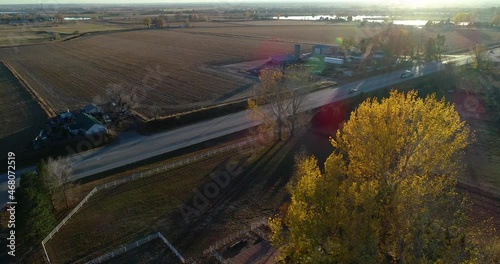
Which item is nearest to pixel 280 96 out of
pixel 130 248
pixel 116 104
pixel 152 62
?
pixel 116 104

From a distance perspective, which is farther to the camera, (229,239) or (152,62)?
(152,62)

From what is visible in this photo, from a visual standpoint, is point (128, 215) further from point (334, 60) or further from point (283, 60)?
point (334, 60)

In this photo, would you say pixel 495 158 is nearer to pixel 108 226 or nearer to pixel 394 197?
pixel 394 197

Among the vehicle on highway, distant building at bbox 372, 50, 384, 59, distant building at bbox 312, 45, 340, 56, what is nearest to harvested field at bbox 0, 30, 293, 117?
distant building at bbox 312, 45, 340, 56

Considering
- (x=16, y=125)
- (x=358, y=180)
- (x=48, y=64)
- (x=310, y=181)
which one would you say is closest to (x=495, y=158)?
(x=358, y=180)

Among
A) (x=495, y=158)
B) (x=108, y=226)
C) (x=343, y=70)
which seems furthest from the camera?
(x=343, y=70)

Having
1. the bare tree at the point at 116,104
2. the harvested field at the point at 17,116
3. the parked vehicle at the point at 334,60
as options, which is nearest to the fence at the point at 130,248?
the harvested field at the point at 17,116
